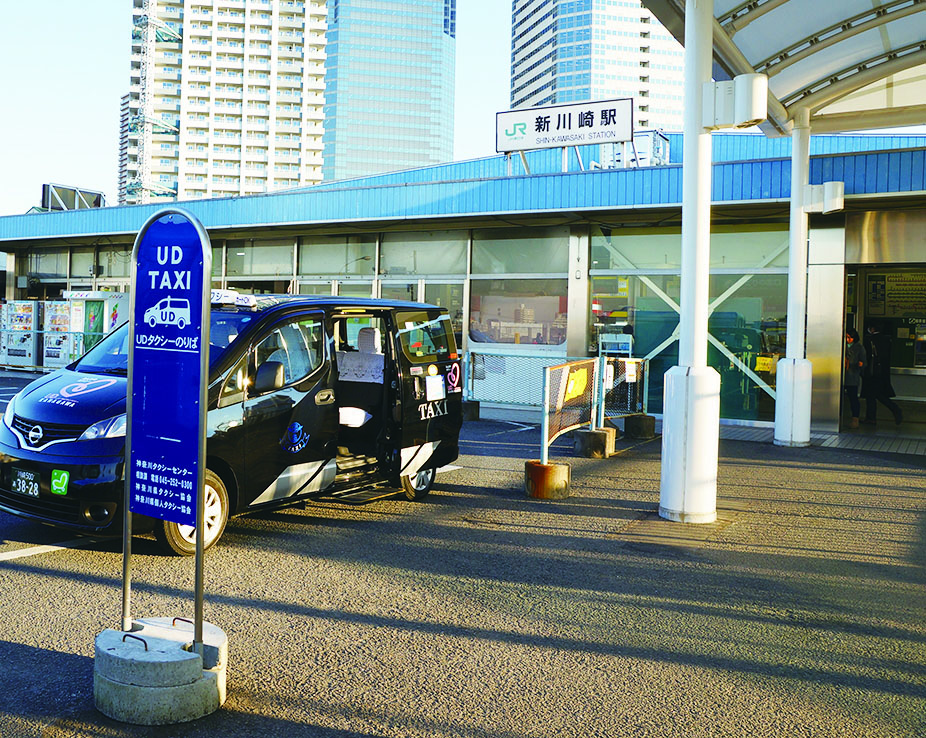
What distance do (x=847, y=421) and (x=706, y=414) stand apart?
10.4 meters

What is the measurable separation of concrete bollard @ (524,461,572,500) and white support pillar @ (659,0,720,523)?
44.4 inches

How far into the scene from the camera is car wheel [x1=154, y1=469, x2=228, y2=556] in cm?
589

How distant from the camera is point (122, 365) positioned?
22.0 feet

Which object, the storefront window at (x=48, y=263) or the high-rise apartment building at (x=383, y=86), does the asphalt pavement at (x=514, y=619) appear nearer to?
the storefront window at (x=48, y=263)

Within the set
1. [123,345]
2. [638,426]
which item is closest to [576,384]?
[638,426]

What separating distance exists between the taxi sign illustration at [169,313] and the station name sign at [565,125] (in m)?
14.3

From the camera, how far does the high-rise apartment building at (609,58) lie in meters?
147

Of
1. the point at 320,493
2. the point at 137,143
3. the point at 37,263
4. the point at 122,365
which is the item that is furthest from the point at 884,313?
the point at 137,143

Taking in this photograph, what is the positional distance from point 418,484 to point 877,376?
11514mm

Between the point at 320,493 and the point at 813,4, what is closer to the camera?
the point at 320,493

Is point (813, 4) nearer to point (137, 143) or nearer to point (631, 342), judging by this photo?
point (631, 342)

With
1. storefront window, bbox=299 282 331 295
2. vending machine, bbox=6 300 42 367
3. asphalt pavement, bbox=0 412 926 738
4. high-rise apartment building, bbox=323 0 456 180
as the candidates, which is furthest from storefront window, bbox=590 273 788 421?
high-rise apartment building, bbox=323 0 456 180

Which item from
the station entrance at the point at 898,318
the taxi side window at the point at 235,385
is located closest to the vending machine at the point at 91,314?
the taxi side window at the point at 235,385

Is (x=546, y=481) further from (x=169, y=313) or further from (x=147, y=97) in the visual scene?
(x=147, y=97)
